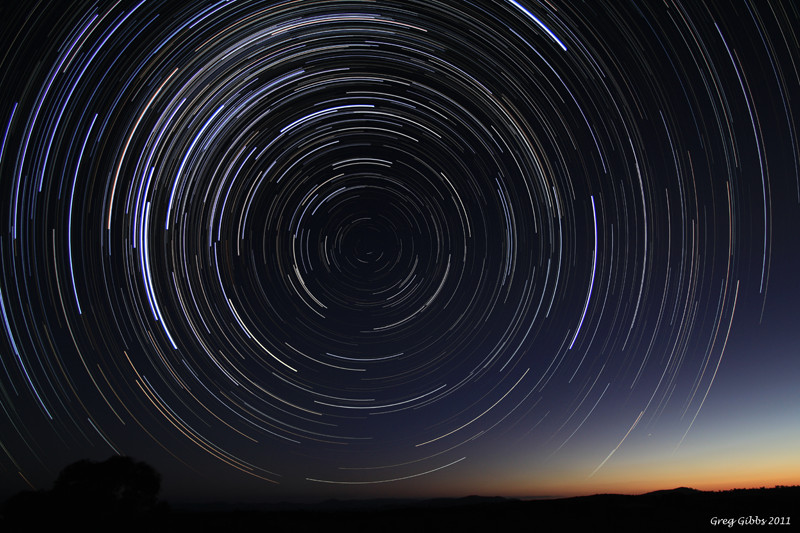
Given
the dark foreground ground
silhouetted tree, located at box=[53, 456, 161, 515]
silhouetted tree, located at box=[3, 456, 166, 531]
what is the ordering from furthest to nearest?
silhouetted tree, located at box=[53, 456, 161, 515]
silhouetted tree, located at box=[3, 456, 166, 531]
the dark foreground ground

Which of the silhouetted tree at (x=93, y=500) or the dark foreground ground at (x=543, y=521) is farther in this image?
the silhouetted tree at (x=93, y=500)

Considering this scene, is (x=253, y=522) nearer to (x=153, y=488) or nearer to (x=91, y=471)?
(x=153, y=488)

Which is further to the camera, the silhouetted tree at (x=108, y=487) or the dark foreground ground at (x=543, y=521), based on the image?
the silhouetted tree at (x=108, y=487)

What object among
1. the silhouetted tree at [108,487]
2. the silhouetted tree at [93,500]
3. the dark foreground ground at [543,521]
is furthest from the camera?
the silhouetted tree at [108,487]

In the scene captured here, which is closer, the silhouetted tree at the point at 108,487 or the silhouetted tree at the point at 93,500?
the silhouetted tree at the point at 93,500

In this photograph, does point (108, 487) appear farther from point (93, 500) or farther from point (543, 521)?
point (543, 521)

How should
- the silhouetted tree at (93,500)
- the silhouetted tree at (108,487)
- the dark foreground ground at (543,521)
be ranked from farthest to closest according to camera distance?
the silhouetted tree at (108,487) < the silhouetted tree at (93,500) < the dark foreground ground at (543,521)

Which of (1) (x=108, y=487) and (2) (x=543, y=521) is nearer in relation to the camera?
(2) (x=543, y=521)

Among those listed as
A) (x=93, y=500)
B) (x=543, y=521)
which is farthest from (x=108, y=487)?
(x=543, y=521)

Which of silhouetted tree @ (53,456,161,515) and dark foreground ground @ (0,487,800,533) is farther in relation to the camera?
silhouetted tree @ (53,456,161,515)

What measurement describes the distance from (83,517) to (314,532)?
776 cm

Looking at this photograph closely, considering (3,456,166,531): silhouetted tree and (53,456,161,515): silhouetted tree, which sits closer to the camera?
(3,456,166,531): silhouetted tree

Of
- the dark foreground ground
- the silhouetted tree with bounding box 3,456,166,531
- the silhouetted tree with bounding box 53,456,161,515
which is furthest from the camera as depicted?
the silhouetted tree with bounding box 53,456,161,515

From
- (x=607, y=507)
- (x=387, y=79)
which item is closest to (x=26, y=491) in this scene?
(x=387, y=79)
